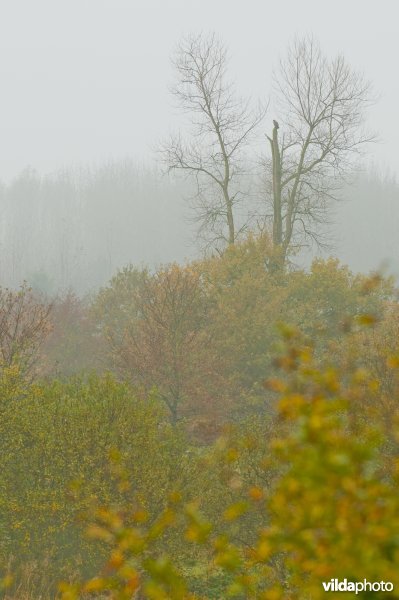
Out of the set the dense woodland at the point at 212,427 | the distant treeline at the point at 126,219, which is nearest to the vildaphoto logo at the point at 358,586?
the dense woodland at the point at 212,427

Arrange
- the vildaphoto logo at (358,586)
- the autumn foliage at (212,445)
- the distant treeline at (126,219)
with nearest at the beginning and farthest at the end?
the vildaphoto logo at (358,586) → the autumn foliage at (212,445) → the distant treeline at (126,219)

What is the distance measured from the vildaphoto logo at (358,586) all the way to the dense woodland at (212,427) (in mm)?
32

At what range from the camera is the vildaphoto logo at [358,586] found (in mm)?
2500

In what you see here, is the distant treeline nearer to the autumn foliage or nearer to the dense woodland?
the dense woodland

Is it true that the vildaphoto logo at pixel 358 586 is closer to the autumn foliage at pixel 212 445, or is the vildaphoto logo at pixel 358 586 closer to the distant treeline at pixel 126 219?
the autumn foliage at pixel 212 445

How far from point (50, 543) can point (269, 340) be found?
10.8m

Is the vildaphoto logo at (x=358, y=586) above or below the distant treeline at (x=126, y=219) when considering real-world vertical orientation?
below

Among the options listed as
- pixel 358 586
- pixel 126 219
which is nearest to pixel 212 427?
pixel 358 586

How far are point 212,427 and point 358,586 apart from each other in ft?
48.7

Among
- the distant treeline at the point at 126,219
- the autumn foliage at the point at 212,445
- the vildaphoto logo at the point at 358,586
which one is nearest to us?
the vildaphoto logo at the point at 358,586

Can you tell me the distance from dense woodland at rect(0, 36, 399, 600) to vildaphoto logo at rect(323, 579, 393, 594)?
0.10 ft

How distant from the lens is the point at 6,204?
3708 inches

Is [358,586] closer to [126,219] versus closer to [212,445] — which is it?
[212,445]

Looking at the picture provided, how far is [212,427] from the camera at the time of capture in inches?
679
